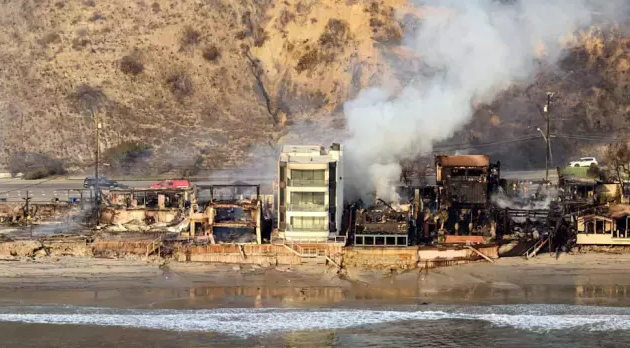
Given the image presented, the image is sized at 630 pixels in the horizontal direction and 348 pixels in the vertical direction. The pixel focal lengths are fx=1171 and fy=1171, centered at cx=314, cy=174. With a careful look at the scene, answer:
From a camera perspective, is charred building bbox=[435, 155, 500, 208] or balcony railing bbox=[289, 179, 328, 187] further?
charred building bbox=[435, 155, 500, 208]

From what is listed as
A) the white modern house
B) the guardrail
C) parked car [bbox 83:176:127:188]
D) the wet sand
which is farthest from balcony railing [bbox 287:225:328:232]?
parked car [bbox 83:176:127:188]

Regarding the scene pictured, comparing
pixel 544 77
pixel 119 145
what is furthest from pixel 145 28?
pixel 544 77

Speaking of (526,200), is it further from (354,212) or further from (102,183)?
(102,183)

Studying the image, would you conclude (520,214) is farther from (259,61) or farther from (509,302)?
(259,61)

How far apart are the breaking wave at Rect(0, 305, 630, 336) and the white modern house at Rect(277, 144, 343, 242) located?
12318 mm

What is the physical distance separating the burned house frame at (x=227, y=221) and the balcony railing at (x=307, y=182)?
2.19 meters

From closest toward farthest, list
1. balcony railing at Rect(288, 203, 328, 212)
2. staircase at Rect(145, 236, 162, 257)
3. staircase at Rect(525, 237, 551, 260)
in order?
staircase at Rect(525, 237, 551, 260) < staircase at Rect(145, 236, 162, 257) < balcony railing at Rect(288, 203, 328, 212)

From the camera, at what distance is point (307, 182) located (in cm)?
6322

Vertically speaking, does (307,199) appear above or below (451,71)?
below

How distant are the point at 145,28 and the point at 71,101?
1303 cm

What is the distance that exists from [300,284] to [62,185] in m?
34.4

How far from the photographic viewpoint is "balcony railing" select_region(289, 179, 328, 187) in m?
63.0

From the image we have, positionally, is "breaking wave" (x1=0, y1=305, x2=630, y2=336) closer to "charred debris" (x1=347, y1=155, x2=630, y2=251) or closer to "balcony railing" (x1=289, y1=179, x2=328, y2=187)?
"charred debris" (x1=347, y1=155, x2=630, y2=251)

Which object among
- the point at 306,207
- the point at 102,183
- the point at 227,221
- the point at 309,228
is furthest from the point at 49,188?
the point at 309,228
